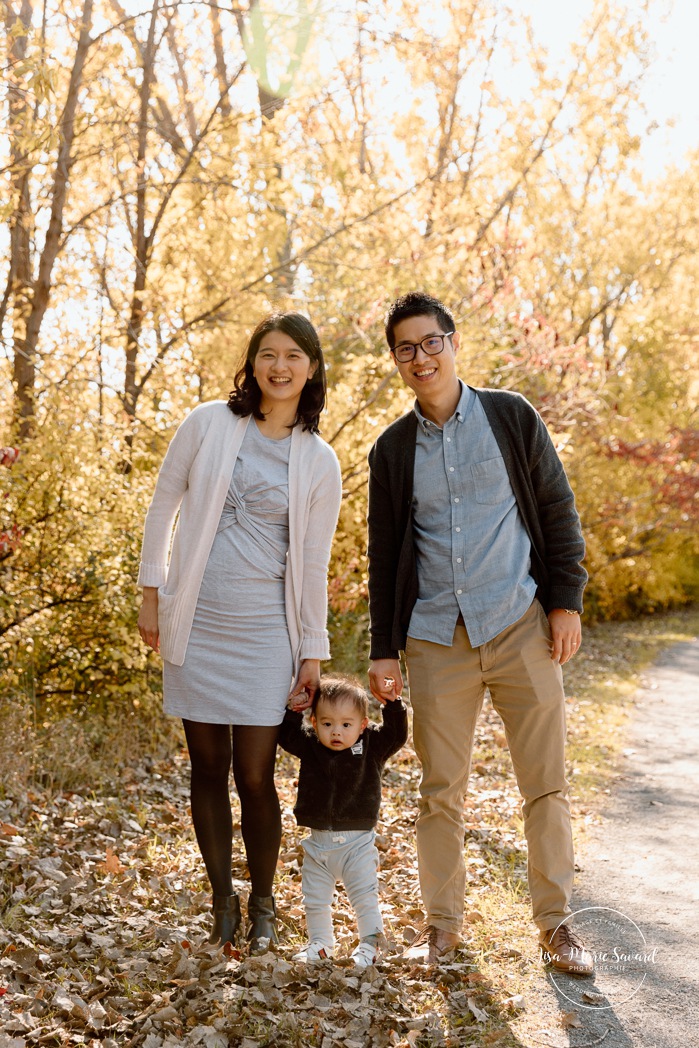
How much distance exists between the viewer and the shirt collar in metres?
3.20

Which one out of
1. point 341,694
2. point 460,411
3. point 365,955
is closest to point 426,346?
point 460,411

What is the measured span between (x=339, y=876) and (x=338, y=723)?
505 mm

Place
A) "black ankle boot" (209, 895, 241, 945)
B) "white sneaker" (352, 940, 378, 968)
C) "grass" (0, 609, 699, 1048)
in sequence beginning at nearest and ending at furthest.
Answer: "grass" (0, 609, 699, 1048)
"white sneaker" (352, 940, 378, 968)
"black ankle boot" (209, 895, 241, 945)

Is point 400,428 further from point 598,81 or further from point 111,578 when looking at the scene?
point 598,81

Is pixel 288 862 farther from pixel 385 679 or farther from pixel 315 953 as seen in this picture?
pixel 385 679

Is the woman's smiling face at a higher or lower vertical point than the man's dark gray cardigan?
higher

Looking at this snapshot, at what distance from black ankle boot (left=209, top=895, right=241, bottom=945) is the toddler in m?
0.23

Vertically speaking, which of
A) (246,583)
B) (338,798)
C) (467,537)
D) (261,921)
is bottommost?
(261,921)

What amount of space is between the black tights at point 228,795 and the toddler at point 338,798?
4.0 inches

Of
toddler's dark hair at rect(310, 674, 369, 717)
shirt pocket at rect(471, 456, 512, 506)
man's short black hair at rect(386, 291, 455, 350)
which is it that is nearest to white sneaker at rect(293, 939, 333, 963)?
toddler's dark hair at rect(310, 674, 369, 717)

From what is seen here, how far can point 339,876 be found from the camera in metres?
3.18

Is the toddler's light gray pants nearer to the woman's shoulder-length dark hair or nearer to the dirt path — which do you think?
the dirt path

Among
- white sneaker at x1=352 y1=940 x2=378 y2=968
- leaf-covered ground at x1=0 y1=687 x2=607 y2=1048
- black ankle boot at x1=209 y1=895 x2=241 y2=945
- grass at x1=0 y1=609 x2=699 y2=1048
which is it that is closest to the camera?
leaf-covered ground at x1=0 y1=687 x2=607 y2=1048

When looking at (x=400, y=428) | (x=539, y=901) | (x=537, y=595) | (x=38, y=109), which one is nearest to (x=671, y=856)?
(x=539, y=901)
